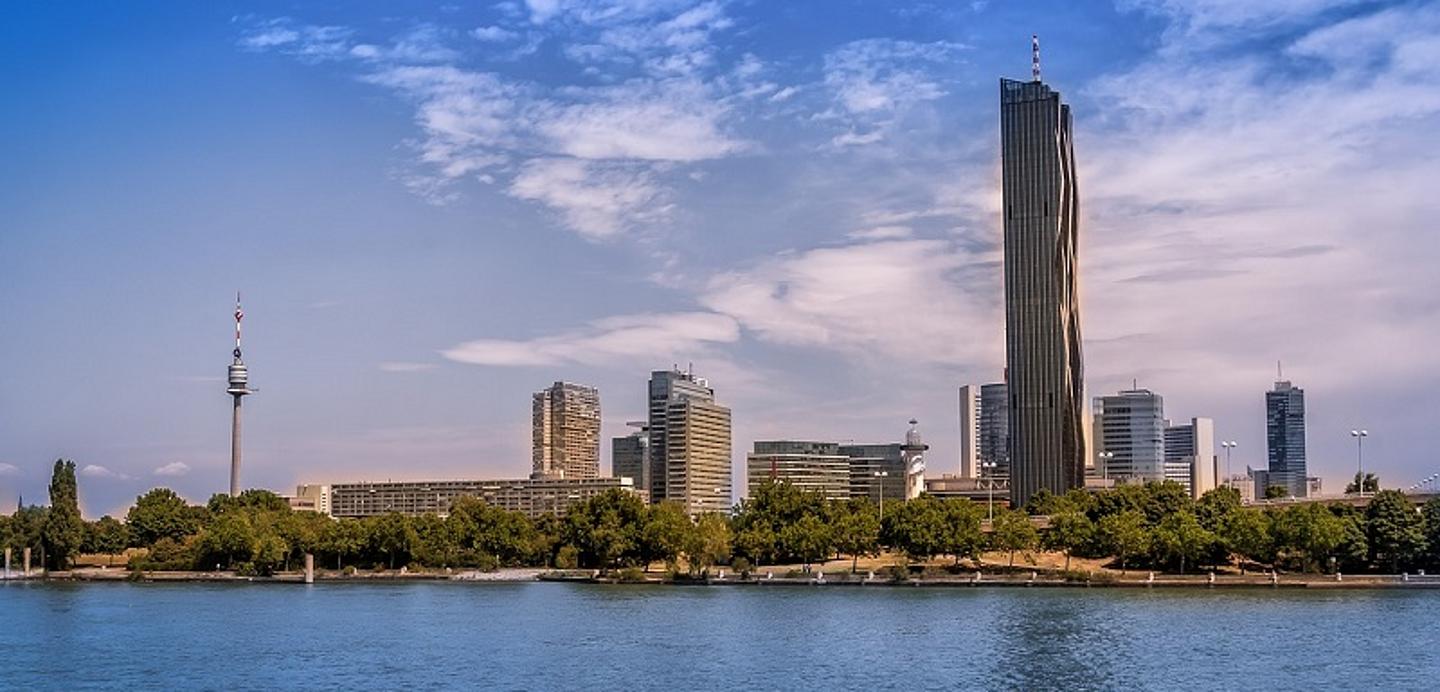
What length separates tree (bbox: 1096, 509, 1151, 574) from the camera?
140 meters

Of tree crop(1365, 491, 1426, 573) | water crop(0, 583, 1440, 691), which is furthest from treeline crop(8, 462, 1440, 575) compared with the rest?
water crop(0, 583, 1440, 691)

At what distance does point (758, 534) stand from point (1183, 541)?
4159 cm

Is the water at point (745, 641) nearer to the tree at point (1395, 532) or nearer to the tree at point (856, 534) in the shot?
the tree at point (1395, 532)

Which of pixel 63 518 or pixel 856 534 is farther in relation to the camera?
pixel 63 518

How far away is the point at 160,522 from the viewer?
18862 centimetres

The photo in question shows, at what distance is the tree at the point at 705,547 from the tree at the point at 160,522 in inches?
2622

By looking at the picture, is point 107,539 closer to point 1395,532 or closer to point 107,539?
point 107,539

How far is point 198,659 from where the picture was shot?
79.1m

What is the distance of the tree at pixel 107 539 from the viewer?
192125mm

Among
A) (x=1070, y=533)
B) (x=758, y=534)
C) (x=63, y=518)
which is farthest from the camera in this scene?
(x=63, y=518)

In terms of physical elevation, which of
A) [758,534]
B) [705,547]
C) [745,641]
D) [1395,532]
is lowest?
[745,641]

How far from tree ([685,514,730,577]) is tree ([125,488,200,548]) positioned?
66.6 m

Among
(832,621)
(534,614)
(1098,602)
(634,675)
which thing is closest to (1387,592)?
(1098,602)

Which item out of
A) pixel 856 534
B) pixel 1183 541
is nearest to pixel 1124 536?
pixel 1183 541
